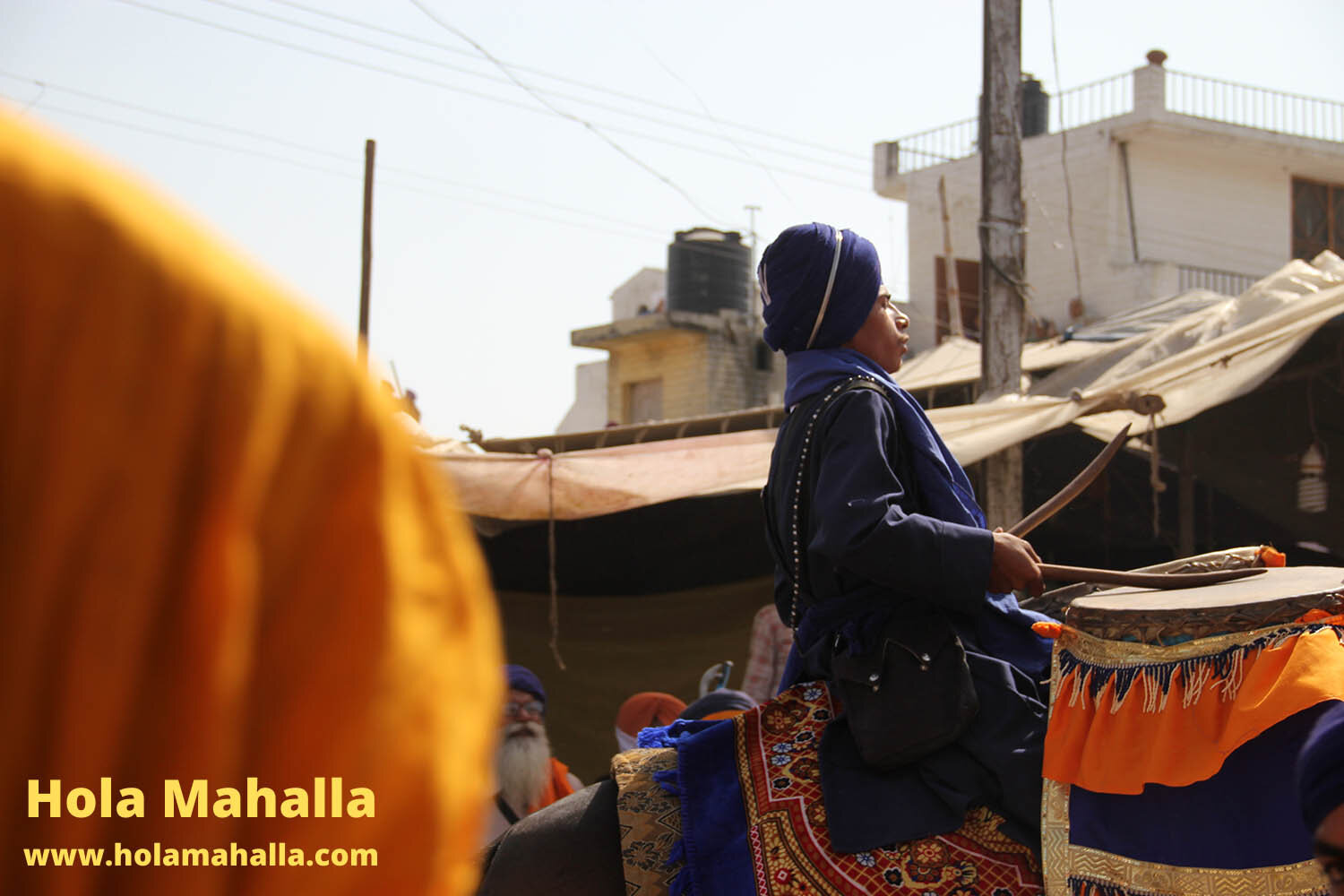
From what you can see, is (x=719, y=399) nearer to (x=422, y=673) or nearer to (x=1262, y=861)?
(x=1262, y=861)

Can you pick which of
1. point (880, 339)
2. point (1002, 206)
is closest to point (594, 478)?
point (1002, 206)

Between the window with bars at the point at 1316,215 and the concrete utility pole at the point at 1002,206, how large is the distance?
60.7 feet

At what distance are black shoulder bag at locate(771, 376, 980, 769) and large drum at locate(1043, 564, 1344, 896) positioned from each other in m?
0.20

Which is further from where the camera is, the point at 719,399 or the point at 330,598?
the point at 719,399

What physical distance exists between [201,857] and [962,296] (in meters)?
23.3

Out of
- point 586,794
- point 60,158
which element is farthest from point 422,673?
point 586,794

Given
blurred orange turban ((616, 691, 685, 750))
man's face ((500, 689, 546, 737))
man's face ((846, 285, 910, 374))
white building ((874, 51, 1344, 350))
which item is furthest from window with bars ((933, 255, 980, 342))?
man's face ((846, 285, 910, 374))

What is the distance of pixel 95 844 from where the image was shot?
1.96ft

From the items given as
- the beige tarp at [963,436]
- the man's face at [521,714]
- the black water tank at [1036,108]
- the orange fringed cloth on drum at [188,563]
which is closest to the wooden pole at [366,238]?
the beige tarp at [963,436]

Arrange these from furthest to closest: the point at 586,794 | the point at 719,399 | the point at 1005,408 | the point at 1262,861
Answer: the point at 719,399 → the point at 1005,408 → the point at 586,794 → the point at 1262,861

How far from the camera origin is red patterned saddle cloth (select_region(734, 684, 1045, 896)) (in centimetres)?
231

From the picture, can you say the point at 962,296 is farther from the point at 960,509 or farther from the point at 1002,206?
the point at 960,509

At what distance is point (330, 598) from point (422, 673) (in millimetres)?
65

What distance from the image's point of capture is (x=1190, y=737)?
2.24 meters
